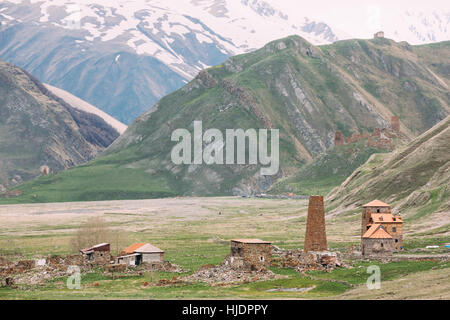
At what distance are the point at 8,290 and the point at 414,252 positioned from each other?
5041cm

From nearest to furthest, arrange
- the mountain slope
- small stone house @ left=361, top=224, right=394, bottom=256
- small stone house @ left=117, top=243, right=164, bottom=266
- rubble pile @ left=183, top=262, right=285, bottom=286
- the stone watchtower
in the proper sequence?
rubble pile @ left=183, top=262, right=285, bottom=286 < small stone house @ left=117, top=243, right=164, bottom=266 < the stone watchtower < small stone house @ left=361, top=224, right=394, bottom=256 < the mountain slope

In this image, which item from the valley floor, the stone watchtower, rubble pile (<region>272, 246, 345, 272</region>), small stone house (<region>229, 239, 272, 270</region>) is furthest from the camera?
the stone watchtower

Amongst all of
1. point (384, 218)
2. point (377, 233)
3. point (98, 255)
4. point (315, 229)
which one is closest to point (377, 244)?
point (377, 233)

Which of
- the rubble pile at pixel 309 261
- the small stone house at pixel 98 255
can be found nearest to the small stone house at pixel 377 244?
the rubble pile at pixel 309 261

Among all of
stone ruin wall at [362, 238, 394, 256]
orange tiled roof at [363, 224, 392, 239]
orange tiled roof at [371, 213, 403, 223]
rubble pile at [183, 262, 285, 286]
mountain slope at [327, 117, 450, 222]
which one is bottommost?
rubble pile at [183, 262, 285, 286]

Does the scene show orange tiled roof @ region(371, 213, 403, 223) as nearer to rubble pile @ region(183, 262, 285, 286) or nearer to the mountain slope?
rubble pile @ region(183, 262, 285, 286)

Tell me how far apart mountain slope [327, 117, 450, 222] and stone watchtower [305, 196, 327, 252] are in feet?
147

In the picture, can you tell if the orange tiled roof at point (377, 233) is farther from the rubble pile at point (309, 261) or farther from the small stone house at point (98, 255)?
the small stone house at point (98, 255)

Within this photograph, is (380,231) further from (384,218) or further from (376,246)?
(384,218)

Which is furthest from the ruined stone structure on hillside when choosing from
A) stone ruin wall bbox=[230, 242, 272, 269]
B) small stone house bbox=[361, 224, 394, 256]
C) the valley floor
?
stone ruin wall bbox=[230, 242, 272, 269]

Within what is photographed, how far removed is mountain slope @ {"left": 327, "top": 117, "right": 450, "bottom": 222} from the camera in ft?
483

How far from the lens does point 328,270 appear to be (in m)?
88.4

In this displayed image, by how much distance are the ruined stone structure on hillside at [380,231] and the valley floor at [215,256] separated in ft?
8.56
